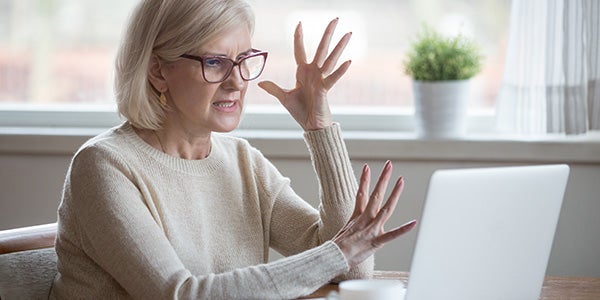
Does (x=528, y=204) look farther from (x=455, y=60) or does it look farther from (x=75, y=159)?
(x=455, y=60)

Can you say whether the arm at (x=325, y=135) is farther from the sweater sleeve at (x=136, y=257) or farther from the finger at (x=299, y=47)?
the sweater sleeve at (x=136, y=257)

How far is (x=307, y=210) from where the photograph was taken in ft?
7.38

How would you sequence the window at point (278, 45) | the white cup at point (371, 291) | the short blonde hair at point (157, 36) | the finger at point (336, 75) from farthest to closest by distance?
the window at point (278, 45)
the finger at point (336, 75)
the short blonde hair at point (157, 36)
the white cup at point (371, 291)

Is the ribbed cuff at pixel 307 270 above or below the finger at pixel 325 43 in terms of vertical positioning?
below

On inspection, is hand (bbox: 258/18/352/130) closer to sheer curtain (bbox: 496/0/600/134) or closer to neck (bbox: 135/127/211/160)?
neck (bbox: 135/127/211/160)

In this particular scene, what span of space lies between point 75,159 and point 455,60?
151cm

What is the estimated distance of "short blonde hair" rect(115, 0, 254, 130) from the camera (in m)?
2.02

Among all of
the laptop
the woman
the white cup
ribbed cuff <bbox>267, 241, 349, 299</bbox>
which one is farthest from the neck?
the laptop

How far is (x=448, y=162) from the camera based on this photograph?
312 cm

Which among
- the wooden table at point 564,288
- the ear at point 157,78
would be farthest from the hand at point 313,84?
the wooden table at point 564,288

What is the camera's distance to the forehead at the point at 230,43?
6.67 ft

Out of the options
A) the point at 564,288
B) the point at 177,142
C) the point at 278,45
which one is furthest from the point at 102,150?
the point at 278,45

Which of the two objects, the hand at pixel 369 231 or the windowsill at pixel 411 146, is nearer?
the hand at pixel 369 231

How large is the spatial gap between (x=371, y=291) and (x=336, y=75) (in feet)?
2.08
